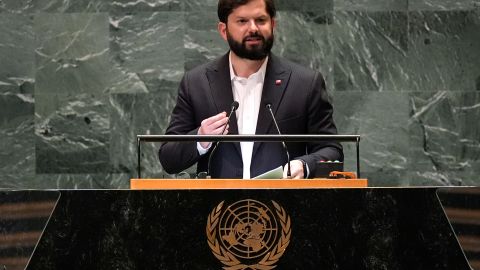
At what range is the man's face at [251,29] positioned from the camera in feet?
14.7

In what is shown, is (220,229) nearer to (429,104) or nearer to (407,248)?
(407,248)

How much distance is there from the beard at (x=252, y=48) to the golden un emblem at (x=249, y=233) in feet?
5.89

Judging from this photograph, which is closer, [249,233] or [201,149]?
[249,233]

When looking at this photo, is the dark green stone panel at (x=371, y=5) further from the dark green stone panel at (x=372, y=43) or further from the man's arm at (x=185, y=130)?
the man's arm at (x=185, y=130)

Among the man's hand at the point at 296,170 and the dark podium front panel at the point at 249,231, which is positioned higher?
the man's hand at the point at 296,170

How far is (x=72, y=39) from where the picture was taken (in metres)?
6.55

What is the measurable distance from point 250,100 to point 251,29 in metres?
0.36

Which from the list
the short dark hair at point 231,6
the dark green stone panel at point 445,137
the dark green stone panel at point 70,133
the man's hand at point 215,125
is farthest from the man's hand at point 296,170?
the dark green stone panel at point 70,133

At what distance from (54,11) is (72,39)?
0.24m

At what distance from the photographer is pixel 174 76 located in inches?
257

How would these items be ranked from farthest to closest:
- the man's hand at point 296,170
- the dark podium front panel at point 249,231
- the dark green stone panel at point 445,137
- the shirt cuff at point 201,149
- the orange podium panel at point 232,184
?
the dark green stone panel at point 445,137, the shirt cuff at point 201,149, the man's hand at point 296,170, the orange podium panel at point 232,184, the dark podium front panel at point 249,231

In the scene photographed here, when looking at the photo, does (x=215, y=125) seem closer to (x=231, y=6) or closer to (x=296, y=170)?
(x=296, y=170)

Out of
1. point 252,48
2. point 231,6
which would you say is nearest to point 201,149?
point 252,48

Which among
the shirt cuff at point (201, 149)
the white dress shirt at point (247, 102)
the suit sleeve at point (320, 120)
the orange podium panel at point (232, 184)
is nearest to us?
the orange podium panel at point (232, 184)
